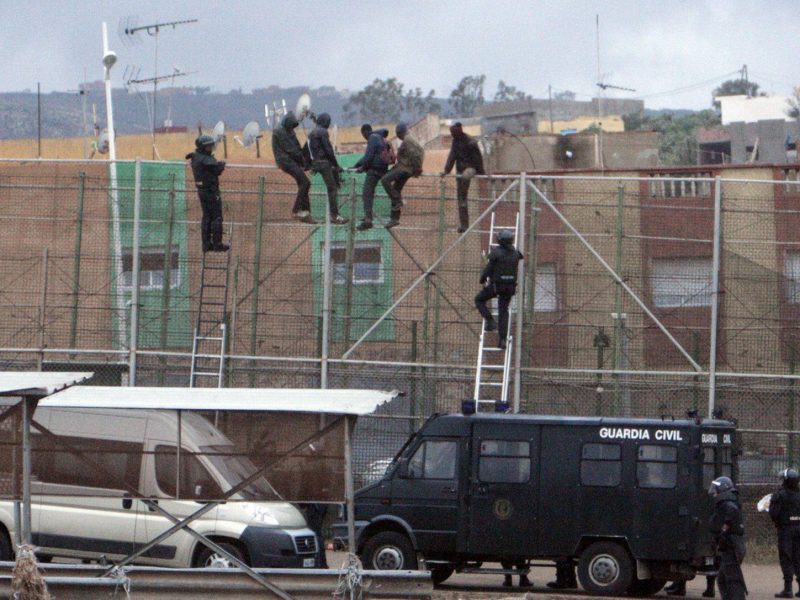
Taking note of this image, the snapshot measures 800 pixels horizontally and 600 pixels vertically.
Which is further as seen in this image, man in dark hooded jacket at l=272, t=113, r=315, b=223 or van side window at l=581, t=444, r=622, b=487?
man in dark hooded jacket at l=272, t=113, r=315, b=223

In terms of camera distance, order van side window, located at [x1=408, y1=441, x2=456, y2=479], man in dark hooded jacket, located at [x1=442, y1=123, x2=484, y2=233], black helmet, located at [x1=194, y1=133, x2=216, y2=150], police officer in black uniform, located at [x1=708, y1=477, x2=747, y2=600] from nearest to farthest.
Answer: police officer in black uniform, located at [x1=708, y1=477, x2=747, y2=600] → van side window, located at [x1=408, y1=441, x2=456, y2=479] → black helmet, located at [x1=194, y1=133, x2=216, y2=150] → man in dark hooded jacket, located at [x1=442, y1=123, x2=484, y2=233]

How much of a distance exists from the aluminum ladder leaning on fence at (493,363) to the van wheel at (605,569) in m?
4.62

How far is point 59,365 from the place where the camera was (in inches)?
904

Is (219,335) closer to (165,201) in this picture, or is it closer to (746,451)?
(165,201)

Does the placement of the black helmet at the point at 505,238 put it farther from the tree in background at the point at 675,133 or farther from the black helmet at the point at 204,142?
the tree in background at the point at 675,133

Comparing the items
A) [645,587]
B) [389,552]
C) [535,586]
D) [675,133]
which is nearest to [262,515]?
[389,552]

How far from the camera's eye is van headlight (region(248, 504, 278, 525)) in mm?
15352

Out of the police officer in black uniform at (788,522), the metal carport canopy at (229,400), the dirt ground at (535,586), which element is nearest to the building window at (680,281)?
the dirt ground at (535,586)

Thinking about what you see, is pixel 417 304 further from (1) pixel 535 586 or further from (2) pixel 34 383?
(2) pixel 34 383

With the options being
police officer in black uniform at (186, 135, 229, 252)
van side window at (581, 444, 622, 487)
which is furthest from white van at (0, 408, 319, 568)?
police officer in black uniform at (186, 135, 229, 252)

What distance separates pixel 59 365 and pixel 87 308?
3.47ft

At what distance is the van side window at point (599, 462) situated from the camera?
56.0 ft

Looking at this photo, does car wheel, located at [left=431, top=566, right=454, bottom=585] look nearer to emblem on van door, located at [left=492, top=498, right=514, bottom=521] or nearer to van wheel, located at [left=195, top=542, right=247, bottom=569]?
emblem on van door, located at [left=492, top=498, right=514, bottom=521]

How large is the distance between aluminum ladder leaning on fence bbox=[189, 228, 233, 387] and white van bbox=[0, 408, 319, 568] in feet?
23.6
